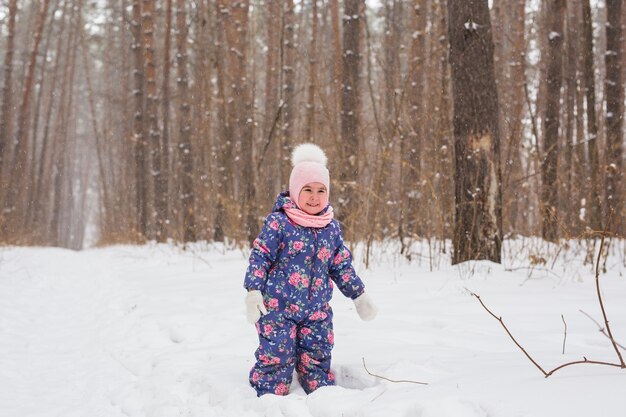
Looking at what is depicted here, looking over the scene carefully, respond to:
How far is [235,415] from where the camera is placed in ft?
7.55

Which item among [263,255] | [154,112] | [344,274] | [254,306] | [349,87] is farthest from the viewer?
[154,112]

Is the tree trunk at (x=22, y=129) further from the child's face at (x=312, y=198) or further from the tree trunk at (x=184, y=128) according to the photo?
the child's face at (x=312, y=198)

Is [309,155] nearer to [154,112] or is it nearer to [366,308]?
[366,308]

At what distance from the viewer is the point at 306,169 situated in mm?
2668

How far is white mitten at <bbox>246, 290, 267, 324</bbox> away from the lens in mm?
2363

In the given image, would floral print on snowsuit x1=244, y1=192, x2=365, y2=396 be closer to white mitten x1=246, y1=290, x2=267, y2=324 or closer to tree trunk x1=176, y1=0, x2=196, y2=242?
white mitten x1=246, y1=290, x2=267, y2=324

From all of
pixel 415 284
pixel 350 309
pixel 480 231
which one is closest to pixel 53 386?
pixel 350 309

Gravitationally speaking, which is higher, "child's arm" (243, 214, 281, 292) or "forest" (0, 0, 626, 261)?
"forest" (0, 0, 626, 261)

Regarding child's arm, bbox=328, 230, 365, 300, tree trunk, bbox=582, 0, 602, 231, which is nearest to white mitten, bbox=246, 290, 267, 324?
child's arm, bbox=328, 230, 365, 300

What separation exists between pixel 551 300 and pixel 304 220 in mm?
2238

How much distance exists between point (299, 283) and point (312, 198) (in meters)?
0.45

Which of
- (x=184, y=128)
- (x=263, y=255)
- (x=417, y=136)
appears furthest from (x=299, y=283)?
(x=184, y=128)

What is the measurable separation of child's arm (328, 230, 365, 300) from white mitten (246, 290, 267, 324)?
52 centimetres

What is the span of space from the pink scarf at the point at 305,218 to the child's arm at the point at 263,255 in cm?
8
